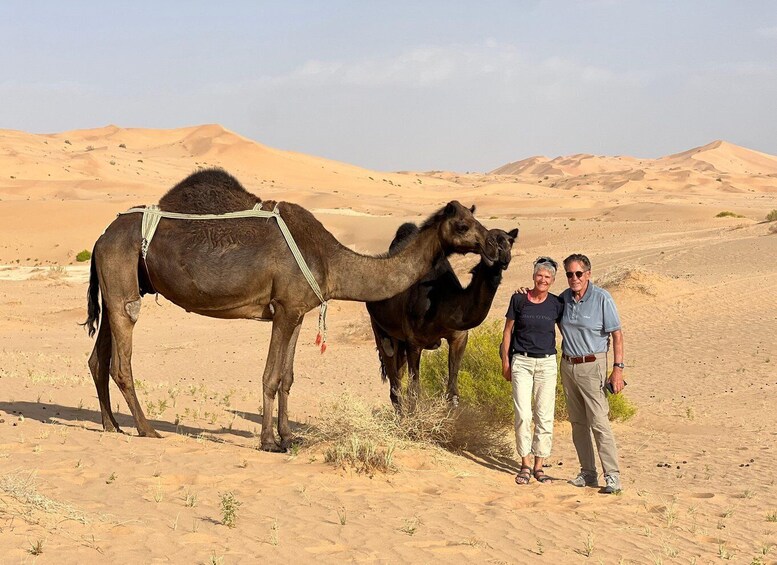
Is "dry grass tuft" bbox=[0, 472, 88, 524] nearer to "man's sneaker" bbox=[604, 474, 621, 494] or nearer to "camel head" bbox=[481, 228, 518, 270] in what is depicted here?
"camel head" bbox=[481, 228, 518, 270]

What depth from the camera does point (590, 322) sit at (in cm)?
830

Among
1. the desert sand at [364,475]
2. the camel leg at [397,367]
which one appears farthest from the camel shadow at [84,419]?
the camel leg at [397,367]

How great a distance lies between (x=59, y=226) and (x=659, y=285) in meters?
33.4

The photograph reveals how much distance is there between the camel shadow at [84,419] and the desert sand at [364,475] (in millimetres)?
60

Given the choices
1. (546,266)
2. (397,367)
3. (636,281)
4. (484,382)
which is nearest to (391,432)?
(546,266)

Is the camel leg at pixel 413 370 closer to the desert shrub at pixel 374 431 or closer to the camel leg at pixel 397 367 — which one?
the desert shrub at pixel 374 431

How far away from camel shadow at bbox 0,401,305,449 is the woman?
331cm

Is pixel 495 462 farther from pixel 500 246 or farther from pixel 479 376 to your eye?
pixel 479 376

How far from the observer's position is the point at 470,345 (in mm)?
13578

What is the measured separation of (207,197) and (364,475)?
11.3 ft

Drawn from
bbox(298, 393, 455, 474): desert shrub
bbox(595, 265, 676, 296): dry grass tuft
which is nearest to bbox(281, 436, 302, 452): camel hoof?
bbox(298, 393, 455, 474): desert shrub

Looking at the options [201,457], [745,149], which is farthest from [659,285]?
[745,149]

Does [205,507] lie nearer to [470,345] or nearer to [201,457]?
[201,457]

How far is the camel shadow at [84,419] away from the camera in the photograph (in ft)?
→ 34.1
